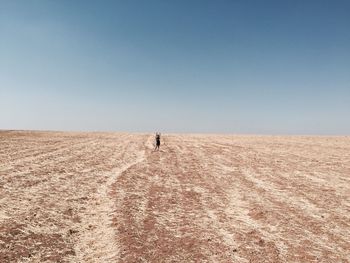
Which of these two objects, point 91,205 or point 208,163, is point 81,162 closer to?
point 208,163

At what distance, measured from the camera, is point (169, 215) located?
15.0 m

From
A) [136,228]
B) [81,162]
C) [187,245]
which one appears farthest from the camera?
[81,162]

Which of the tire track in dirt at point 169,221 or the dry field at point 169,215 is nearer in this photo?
the tire track in dirt at point 169,221

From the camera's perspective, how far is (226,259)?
10641 millimetres

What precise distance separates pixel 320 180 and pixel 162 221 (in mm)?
13861

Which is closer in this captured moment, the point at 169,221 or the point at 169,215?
the point at 169,221

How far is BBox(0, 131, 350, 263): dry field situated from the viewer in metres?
11.1

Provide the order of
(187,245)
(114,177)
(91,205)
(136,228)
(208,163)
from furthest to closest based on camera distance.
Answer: (208,163), (114,177), (91,205), (136,228), (187,245)

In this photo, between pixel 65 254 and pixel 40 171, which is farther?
pixel 40 171

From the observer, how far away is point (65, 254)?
10.7m

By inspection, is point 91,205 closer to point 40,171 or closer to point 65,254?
point 65,254

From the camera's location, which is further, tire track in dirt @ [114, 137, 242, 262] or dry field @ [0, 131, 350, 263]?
dry field @ [0, 131, 350, 263]

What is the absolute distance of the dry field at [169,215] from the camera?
11.1 m

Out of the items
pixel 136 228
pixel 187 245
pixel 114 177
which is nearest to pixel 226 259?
pixel 187 245
